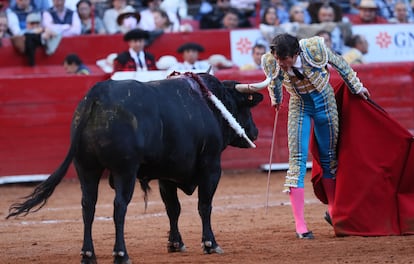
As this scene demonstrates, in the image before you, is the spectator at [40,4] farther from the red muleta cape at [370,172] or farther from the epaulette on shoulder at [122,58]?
the red muleta cape at [370,172]

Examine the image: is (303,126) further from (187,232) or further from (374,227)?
(187,232)

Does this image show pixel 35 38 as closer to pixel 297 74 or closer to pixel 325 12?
pixel 325 12

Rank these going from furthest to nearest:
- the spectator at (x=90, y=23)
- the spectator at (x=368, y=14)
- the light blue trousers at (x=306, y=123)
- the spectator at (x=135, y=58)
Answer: the spectator at (x=368, y=14) → the spectator at (x=90, y=23) → the spectator at (x=135, y=58) → the light blue trousers at (x=306, y=123)

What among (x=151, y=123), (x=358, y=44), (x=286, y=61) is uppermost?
(x=286, y=61)

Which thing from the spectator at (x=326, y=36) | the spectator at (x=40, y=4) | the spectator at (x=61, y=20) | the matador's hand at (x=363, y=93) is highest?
the matador's hand at (x=363, y=93)

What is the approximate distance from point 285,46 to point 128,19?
6801 millimetres

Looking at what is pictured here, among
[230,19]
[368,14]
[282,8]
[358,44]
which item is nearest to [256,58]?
[230,19]

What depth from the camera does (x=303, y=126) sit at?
7.01 meters

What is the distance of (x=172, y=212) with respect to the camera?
6.66 m

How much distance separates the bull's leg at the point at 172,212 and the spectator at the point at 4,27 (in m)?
6.59

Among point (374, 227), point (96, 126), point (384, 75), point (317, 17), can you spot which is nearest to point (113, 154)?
point (96, 126)

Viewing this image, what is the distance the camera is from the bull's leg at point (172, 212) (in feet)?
21.6

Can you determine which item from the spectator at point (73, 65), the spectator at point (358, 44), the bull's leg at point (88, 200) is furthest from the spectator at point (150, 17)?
the bull's leg at point (88, 200)

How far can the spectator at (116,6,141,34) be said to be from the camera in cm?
1301
